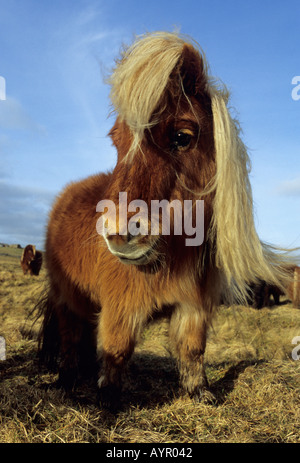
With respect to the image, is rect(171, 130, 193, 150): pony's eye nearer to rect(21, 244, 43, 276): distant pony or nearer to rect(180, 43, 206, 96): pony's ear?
rect(180, 43, 206, 96): pony's ear

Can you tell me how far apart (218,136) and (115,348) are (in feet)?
5.14

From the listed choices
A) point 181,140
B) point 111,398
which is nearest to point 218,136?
point 181,140

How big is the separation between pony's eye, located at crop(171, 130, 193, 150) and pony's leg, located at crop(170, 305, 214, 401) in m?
1.18

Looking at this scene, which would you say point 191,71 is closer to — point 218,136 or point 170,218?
point 218,136

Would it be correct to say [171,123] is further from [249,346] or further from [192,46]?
[249,346]

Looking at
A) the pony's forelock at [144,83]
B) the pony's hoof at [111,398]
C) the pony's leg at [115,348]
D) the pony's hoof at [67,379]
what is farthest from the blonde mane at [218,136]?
the pony's hoof at [67,379]

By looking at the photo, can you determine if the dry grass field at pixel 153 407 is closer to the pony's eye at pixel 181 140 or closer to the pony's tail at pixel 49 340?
the pony's tail at pixel 49 340

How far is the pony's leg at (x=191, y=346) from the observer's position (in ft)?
8.90

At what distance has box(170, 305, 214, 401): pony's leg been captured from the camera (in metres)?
2.71

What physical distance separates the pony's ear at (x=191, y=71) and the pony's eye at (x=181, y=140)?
0.29 meters

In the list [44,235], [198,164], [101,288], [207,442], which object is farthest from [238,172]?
[44,235]

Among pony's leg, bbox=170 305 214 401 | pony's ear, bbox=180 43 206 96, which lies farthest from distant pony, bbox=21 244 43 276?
pony's ear, bbox=180 43 206 96

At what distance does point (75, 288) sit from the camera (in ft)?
10.1

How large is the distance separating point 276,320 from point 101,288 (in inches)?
272
